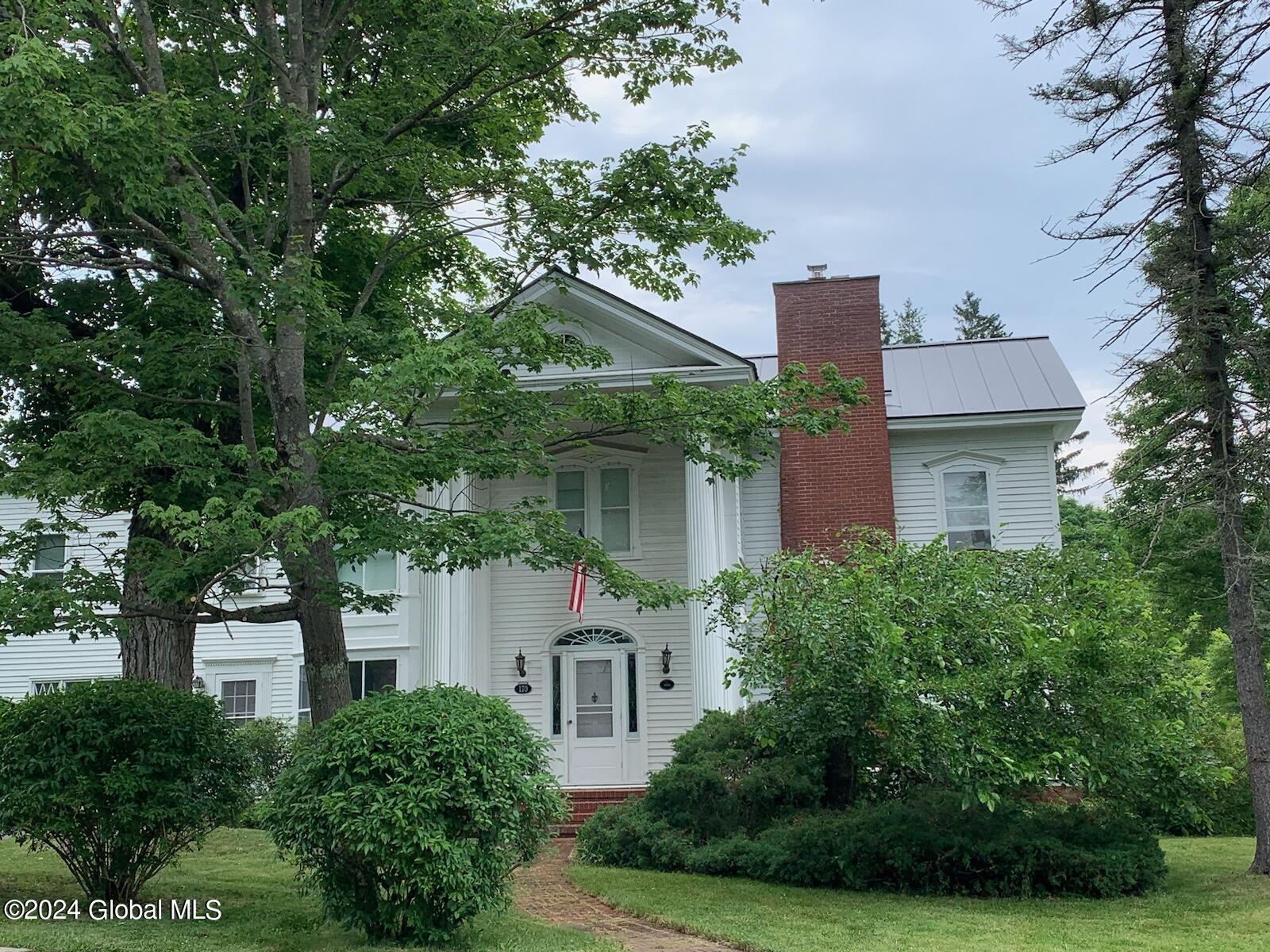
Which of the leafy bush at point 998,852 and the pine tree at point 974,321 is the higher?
the pine tree at point 974,321

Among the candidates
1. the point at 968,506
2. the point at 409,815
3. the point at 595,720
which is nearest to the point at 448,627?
the point at 595,720

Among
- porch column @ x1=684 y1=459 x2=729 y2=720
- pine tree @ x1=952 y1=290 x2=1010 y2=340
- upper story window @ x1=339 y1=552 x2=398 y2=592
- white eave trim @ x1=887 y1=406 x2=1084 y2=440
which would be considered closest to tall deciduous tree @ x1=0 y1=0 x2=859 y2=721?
porch column @ x1=684 y1=459 x2=729 y2=720

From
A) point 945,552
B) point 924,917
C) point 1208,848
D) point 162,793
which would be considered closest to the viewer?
point 162,793

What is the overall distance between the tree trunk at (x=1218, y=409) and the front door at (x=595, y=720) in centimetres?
909

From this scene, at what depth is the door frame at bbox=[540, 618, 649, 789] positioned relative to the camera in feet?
56.9

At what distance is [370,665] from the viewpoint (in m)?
21.0

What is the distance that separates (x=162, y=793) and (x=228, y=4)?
793 centimetres

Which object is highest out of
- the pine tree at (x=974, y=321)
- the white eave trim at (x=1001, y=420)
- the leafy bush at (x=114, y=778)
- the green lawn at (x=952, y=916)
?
the pine tree at (x=974, y=321)

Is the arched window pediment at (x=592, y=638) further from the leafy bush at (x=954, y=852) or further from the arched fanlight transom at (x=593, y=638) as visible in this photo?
the leafy bush at (x=954, y=852)

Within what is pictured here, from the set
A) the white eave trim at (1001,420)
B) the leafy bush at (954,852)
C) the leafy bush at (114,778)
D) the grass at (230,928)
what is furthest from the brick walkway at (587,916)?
the white eave trim at (1001,420)

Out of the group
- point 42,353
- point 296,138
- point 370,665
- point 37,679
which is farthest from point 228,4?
point 37,679

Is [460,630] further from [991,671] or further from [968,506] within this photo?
[991,671]

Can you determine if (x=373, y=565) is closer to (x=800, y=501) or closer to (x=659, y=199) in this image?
(x=800, y=501)

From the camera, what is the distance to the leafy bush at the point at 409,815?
7.30 meters
